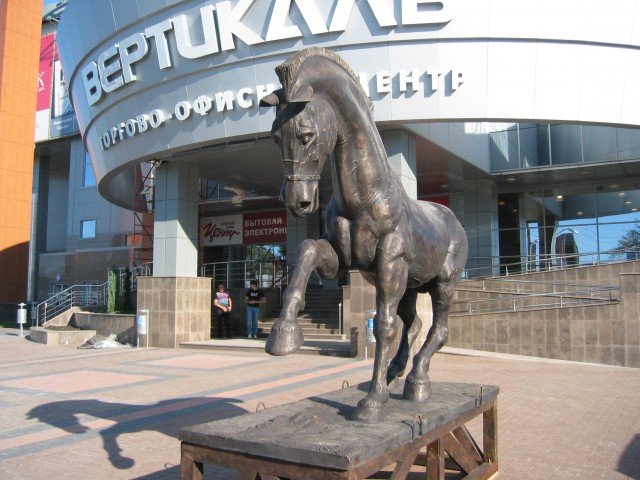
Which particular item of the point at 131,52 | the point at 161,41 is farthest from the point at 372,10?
the point at 131,52

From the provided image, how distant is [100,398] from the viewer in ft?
30.4

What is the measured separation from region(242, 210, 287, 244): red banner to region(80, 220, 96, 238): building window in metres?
12.5

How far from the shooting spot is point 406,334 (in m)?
5.05

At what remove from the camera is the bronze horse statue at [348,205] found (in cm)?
340

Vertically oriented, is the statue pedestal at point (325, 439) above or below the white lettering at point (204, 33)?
below

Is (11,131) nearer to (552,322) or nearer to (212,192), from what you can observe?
(212,192)

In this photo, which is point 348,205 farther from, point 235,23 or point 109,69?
point 109,69

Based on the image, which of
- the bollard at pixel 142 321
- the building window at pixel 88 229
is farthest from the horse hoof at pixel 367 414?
the building window at pixel 88 229

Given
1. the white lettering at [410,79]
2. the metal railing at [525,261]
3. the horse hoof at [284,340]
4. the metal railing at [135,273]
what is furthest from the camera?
the metal railing at [135,273]

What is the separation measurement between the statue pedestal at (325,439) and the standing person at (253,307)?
13.8 metres

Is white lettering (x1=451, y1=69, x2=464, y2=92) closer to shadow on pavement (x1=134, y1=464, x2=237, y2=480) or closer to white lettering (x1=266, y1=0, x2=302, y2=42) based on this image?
white lettering (x1=266, y1=0, x2=302, y2=42)

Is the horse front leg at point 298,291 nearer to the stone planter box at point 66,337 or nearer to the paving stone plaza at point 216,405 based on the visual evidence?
the paving stone plaza at point 216,405

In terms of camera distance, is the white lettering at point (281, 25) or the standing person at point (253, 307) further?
the standing person at point (253, 307)

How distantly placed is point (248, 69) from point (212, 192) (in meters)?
13.4
